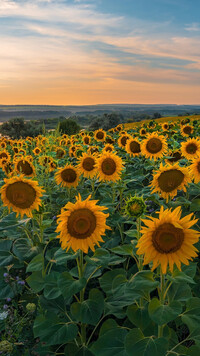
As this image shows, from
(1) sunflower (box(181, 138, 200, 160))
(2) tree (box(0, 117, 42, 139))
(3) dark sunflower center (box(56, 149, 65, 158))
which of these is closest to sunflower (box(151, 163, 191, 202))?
(1) sunflower (box(181, 138, 200, 160))

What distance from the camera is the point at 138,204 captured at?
286 cm

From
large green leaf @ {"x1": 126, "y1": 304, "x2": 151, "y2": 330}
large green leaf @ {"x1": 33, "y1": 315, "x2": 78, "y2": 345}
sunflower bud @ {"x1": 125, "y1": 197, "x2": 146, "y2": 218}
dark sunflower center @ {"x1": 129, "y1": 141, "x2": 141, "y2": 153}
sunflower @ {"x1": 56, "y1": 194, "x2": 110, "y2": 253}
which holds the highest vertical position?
dark sunflower center @ {"x1": 129, "y1": 141, "x2": 141, "y2": 153}

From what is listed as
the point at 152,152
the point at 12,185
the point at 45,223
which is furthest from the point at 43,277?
the point at 152,152

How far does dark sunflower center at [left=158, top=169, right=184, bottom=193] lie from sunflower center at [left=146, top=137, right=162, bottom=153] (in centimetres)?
221

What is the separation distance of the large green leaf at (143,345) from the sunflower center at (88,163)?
354cm

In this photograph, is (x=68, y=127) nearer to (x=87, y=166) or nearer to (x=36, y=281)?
(x=87, y=166)

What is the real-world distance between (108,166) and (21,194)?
1.71 m

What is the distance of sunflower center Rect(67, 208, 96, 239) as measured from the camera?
8.98 feet

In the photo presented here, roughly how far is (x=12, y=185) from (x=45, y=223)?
0.65 m

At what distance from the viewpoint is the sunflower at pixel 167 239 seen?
2260 millimetres

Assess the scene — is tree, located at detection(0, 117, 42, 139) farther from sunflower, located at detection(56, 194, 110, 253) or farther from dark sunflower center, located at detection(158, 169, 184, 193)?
sunflower, located at detection(56, 194, 110, 253)

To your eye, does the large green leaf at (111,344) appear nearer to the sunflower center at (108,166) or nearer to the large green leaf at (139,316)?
the large green leaf at (139,316)

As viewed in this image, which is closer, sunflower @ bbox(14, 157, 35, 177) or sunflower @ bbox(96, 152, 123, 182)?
sunflower @ bbox(96, 152, 123, 182)

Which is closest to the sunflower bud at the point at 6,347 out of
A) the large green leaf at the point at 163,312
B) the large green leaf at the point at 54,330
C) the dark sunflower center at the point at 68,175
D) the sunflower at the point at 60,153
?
the large green leaf at the point at 54,330
